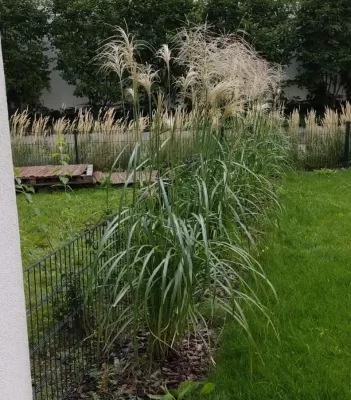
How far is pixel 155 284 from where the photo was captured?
2.44 meters

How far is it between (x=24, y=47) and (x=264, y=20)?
742cm

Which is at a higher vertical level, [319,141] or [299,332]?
[319,141]

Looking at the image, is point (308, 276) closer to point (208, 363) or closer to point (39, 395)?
point (208, 363)

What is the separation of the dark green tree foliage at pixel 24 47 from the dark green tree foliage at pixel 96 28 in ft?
1.75

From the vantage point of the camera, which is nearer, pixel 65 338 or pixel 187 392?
pixel 187 392

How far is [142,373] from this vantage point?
2590 mm

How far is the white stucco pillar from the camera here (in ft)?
4.83

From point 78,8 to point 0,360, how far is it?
1477 centimetres

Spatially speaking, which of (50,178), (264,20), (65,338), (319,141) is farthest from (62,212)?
(264,20)

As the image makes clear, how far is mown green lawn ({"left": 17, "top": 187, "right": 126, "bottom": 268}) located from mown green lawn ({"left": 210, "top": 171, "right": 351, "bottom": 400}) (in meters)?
1.48

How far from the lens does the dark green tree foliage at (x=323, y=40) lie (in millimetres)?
14703

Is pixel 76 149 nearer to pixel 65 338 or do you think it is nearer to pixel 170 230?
pixel 65 338

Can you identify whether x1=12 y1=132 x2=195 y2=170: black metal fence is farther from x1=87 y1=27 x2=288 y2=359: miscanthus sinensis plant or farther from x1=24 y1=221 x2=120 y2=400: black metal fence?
x1=24 y1=221 x2=120 y2=400: black metal fence

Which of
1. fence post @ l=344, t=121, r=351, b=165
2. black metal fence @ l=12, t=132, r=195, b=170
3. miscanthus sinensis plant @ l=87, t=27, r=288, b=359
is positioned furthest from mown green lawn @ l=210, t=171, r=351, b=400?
black metal fence @ l=12, t=132, r=195, b=170
